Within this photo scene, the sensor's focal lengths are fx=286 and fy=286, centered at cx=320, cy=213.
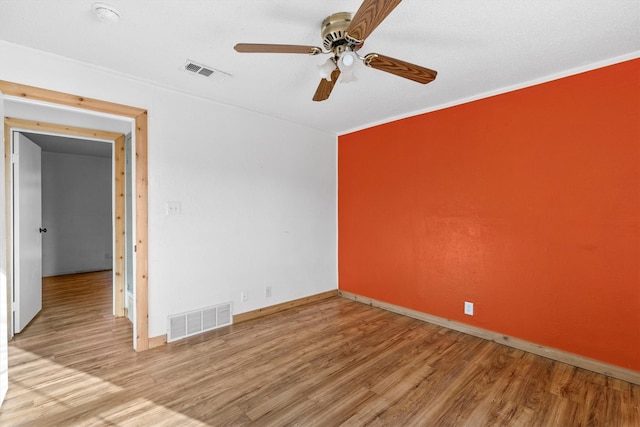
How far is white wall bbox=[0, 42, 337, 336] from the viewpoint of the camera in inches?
100

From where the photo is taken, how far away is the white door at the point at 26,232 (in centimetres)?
297

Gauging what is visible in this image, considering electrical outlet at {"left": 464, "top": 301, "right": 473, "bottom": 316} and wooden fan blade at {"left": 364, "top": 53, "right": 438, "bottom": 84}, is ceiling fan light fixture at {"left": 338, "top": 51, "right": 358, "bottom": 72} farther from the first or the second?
electrical outlet at {"left": 464, "top": 301, "right": 473, "bottom": 316}

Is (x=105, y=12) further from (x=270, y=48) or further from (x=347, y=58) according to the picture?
(x=347, y=58)

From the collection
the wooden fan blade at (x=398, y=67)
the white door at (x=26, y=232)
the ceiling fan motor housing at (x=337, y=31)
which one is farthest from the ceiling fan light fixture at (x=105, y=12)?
the white door at (x=26, y=232)

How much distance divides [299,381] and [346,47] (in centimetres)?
232

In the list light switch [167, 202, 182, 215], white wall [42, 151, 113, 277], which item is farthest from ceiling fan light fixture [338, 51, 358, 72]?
white wall [42, 151, 113, 277]

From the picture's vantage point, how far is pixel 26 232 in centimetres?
316

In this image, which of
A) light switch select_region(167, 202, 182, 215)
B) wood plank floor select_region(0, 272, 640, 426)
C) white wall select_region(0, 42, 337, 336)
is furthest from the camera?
light switch select_region(167, 202, 182, 215)

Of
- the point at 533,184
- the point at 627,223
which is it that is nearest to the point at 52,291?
the point at 533,184

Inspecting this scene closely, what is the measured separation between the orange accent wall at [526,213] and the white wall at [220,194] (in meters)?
0.94

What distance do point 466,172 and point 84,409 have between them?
3.68 meters

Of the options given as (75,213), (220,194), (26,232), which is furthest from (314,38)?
(75,213)

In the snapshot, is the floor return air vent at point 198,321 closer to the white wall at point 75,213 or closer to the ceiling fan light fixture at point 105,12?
the ceiling fan light fixture at point 105,12

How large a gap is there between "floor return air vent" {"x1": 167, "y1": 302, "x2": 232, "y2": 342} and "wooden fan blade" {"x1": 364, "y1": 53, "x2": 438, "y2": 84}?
275 centimetres
